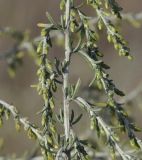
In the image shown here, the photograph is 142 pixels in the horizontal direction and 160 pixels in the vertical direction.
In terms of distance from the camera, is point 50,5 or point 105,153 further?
point 50,5

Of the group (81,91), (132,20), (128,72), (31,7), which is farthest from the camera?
(31,7)

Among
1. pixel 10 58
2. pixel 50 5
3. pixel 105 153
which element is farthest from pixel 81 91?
pixel 50 5

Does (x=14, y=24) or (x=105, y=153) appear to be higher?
(x=14, y=24)

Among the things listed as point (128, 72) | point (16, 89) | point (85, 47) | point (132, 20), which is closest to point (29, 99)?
point (16, 89)

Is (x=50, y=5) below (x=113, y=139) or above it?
above

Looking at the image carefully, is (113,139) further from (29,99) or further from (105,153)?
(29,99)

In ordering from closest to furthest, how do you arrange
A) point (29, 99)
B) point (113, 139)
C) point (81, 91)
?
point (113, 139)
point (81, 91)
point (29, 99)

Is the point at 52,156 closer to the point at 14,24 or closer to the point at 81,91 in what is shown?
the point at 81,91

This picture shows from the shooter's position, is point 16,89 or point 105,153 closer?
point 105,153

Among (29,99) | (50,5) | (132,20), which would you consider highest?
(50,5)
